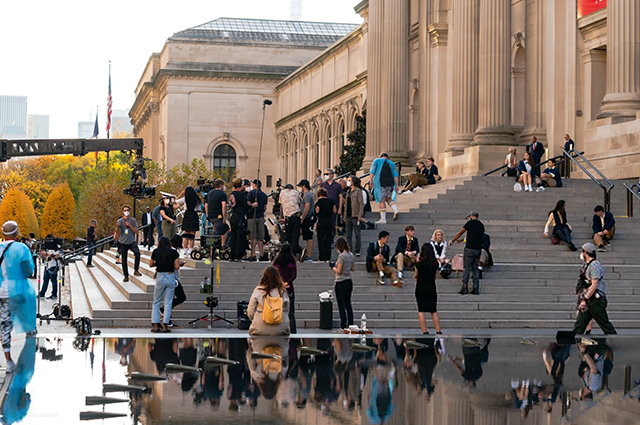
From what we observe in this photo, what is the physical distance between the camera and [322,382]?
37.9 ft

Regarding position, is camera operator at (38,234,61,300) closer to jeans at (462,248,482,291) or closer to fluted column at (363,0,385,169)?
jeans at (462,248,482,291)

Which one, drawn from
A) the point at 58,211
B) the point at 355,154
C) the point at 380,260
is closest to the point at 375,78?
the point at 355,154

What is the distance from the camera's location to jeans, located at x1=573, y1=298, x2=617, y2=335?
15.9 meters

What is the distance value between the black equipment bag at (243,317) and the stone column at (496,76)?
56.5ft

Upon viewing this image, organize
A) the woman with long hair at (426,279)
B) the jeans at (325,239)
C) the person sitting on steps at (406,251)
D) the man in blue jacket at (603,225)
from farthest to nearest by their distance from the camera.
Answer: the man in blue jacket at (603,225) → the jeans at (325,239) → the person sitting on steps at (406,251) → the woman with long hair at (426,279)

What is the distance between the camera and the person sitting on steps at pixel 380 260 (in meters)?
19.8

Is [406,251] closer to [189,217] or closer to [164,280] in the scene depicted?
[164,280]

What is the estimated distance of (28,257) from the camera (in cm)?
1280

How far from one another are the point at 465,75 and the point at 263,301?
21098mm

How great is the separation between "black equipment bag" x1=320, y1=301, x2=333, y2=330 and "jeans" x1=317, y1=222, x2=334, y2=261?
3508mm

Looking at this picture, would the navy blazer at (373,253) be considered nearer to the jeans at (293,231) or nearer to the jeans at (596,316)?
the jeans at (293,231)

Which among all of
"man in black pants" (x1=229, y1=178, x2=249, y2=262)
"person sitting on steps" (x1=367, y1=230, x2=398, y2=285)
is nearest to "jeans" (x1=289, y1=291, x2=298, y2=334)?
"person sitting on steps" (x1=367, y1=230, x2=398, y2=285)

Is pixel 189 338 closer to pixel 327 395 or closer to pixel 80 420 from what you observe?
pixel 327 395

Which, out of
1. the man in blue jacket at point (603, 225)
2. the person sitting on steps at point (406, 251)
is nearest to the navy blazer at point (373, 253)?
the person sitting on steps at point (406, 251)
